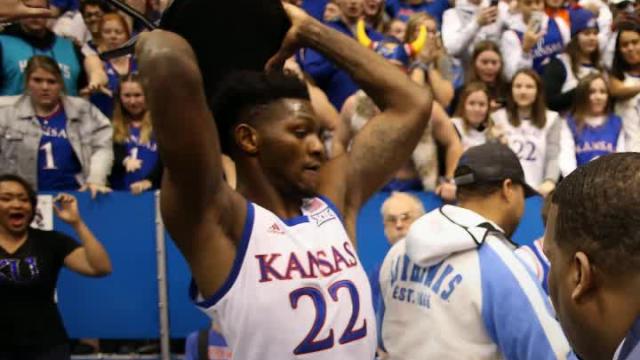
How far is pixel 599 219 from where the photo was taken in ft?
5.68

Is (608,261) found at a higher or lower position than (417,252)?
higher

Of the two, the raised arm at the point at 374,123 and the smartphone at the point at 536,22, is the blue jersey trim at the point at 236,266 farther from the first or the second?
the smartphone at the point at 536,22

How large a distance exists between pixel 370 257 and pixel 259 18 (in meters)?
4.13

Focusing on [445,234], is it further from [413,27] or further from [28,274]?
[413,27]

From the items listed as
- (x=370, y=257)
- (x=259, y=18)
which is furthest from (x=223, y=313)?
(x=370, y=257)

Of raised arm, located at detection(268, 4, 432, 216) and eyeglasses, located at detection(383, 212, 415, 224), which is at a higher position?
raised arm, located at detection(268, 4, 432, 216)

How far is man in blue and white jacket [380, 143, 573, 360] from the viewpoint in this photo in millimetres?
3432

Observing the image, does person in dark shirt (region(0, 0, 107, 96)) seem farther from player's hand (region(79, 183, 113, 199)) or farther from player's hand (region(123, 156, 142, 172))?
player's hand (region(79, 183, 113, 199))

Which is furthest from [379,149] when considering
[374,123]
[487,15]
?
[487,15]

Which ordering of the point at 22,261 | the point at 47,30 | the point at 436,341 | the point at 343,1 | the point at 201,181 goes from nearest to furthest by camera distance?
the point at 201,181
the point at 436,341
the point at 22,261
the point at 47,30
the point at 343,1

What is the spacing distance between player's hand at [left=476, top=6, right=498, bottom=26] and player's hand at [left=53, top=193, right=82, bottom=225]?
12.4ft

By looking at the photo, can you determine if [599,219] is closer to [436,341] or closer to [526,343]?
[526,343]

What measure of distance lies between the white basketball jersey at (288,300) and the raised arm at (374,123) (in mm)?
397

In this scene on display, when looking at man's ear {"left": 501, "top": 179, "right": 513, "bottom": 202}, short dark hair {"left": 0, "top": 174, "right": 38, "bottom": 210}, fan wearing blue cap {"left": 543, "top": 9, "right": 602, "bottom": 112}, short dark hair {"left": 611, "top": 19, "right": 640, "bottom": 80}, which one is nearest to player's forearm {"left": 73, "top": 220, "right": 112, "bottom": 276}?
short dark hair {"left": 0, "top": 174, "right": 38, "bottom": 210}
